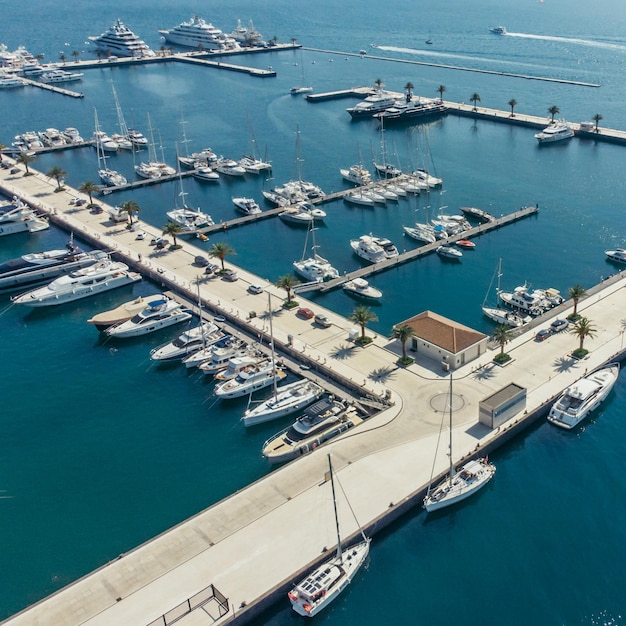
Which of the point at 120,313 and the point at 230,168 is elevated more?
the point at 230,168

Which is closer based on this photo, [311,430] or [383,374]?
[311,430]

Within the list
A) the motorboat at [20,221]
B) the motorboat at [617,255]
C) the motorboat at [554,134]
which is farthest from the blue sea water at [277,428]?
the motorboat at [554,134]

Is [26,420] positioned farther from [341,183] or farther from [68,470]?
[341,183]

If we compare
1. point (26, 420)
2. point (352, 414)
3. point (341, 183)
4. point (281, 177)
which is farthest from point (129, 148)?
point (352, 414)

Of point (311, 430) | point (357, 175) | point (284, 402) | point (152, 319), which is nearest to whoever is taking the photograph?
point (311, 430)

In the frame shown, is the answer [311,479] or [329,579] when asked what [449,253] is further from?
[329,579]

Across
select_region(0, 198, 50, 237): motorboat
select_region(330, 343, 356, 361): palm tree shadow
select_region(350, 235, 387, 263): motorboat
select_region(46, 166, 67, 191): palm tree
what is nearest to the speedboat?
select_region(0, 198, 50, 237): motorboat

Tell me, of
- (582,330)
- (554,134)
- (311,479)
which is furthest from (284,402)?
(554,134)
